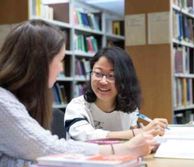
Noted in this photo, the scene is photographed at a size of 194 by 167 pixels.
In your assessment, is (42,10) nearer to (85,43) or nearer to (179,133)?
(85,43)

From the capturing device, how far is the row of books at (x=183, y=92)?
4.13m

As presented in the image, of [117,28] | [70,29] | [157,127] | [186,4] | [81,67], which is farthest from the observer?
[117,28]

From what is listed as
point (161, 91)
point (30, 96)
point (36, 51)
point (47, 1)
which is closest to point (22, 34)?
point (36, 51)

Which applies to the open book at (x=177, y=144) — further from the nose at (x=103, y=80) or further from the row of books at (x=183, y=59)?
the row of books at (x=183, y=59)

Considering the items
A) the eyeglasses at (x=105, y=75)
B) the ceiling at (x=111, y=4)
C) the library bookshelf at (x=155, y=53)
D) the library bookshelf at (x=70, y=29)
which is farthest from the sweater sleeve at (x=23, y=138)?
the ceiling at (x=111, y=4)

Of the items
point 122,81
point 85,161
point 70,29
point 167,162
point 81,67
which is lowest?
point 167,162

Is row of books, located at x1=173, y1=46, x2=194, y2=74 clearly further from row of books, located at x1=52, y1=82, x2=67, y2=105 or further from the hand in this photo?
the hand

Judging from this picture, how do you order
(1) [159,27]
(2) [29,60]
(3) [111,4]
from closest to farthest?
(2) [29,60] < (1) [159,27] < (3) [111,4]

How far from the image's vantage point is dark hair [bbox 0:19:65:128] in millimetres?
1303

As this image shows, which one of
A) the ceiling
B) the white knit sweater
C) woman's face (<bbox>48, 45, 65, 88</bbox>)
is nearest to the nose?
woman's face (<bbox>48, 45, 65, 88</bbox>)

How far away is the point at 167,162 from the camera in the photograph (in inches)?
52.9

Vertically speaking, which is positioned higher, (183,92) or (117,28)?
(117,28)

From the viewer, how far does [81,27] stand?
16.5ft

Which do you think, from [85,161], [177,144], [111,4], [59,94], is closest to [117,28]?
[111,4]
